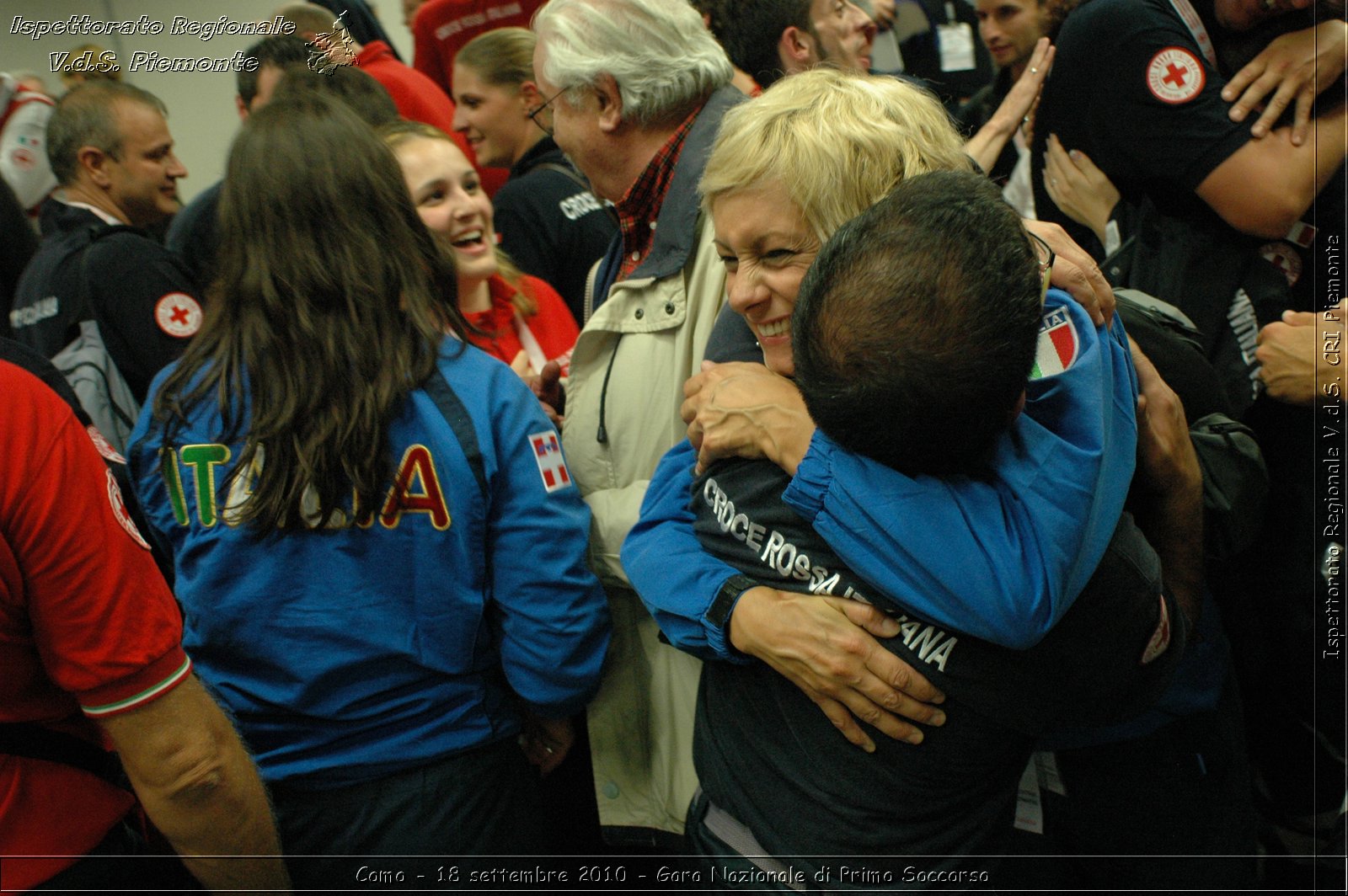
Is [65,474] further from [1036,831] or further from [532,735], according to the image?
[1036,831]

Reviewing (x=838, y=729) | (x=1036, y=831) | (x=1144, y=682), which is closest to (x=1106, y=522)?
(x=1144, y=682)

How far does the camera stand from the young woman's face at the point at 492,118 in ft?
10.4

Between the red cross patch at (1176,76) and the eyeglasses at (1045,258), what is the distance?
713 millimetres

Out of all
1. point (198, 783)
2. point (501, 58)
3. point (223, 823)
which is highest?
point (501, 58)

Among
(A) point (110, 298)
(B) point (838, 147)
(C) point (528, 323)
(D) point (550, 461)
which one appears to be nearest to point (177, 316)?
(A) point (110, 298)

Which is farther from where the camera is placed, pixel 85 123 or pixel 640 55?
pixel 85 123

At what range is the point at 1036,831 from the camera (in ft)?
5.51

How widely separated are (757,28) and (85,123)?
176 cm

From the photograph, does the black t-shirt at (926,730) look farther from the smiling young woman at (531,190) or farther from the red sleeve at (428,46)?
the red sleeve at (428,46)

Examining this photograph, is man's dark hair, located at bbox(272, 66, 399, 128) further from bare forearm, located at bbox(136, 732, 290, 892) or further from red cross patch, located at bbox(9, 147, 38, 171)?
bare forearm, located at bbox(136, 732, 290, 892)

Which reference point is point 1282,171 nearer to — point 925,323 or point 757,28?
point 925,323

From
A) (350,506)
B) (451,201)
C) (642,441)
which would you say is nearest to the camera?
(350,506)

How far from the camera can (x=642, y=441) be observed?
1.84 metres

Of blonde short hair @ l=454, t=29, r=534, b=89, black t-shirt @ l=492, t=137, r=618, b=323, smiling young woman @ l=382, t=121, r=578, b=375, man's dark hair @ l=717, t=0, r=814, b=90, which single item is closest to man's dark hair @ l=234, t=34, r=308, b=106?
smiling young woman @ l=382, t=121, r=578, b=375
